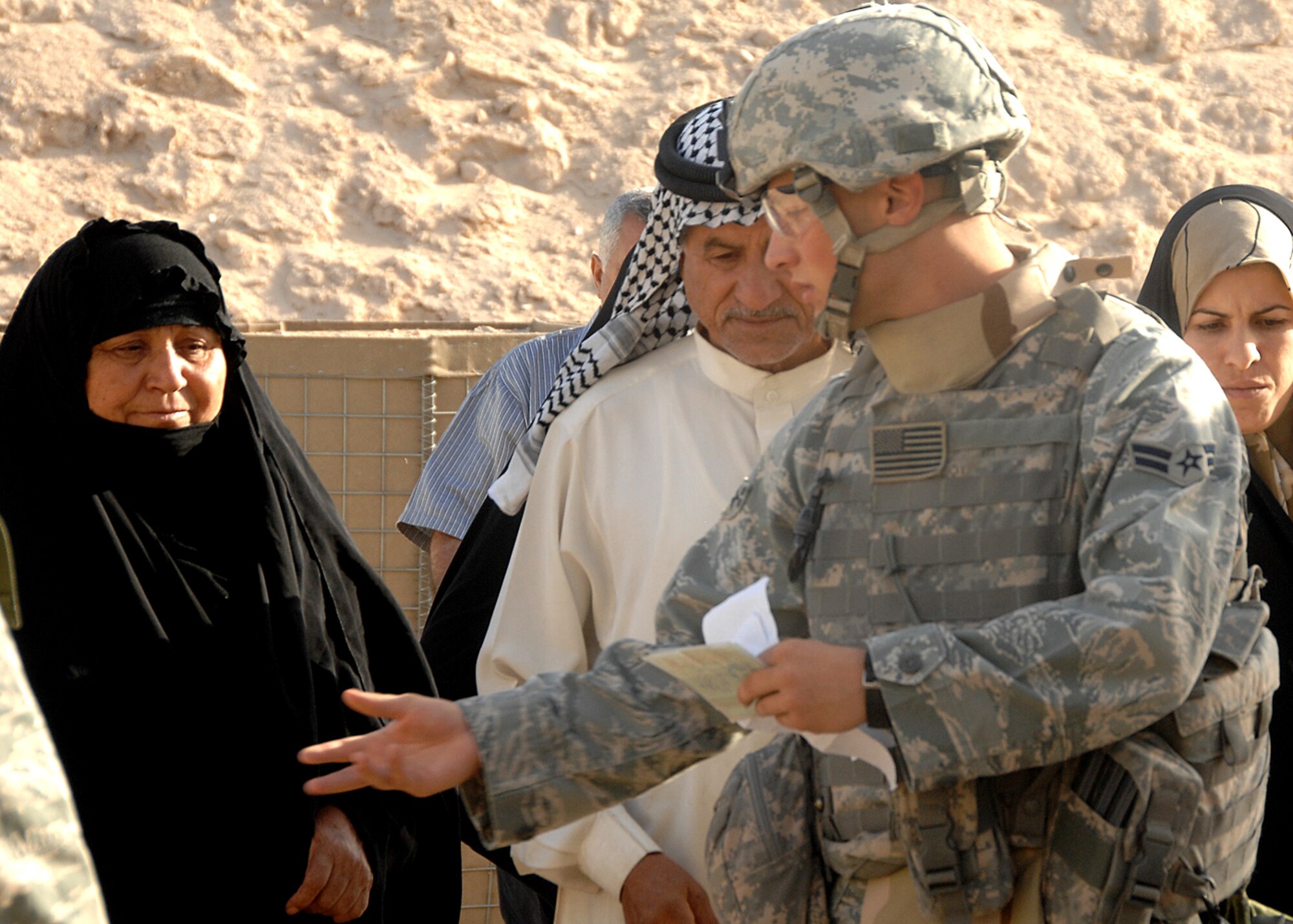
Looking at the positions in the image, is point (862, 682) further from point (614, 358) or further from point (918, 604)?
point (614, 358)

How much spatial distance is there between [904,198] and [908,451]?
0.34 metres

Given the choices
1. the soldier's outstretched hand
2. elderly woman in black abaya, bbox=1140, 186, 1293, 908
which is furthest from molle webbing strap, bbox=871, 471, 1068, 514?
elderly woman in black abaya, bbox=1140, 186, 1293, 908

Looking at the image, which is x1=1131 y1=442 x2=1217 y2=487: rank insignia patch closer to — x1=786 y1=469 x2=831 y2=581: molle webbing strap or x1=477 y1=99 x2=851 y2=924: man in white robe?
x1=786 y1=469 x2=831 y2=581: molle webbing strap

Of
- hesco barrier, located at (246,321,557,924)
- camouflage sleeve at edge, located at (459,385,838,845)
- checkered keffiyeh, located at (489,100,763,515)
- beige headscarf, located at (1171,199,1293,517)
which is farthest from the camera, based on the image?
hesco barrier, located at (246,321,557,924)

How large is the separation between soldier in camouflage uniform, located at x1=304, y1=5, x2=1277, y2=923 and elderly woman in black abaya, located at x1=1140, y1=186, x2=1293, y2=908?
1265 mm

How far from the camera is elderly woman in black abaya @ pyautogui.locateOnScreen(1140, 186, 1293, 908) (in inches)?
128

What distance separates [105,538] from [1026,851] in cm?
203

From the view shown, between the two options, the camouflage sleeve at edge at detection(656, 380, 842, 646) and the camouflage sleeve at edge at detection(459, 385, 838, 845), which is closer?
the camouflage sleeve at edge at detection(459, 385, 838, 845)

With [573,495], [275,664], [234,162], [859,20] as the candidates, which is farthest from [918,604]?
[234,162]

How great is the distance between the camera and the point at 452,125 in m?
13.0

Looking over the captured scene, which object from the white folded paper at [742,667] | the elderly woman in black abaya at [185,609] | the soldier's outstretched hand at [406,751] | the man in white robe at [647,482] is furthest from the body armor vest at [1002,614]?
the elderly woman in black abaya at [185,609]

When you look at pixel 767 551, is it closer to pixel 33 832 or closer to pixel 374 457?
pixel 33 832

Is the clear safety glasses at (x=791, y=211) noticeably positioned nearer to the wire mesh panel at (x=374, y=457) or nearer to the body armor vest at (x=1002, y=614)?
the body armor vest at (x=1002, y=614)

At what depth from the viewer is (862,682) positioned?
187cm
